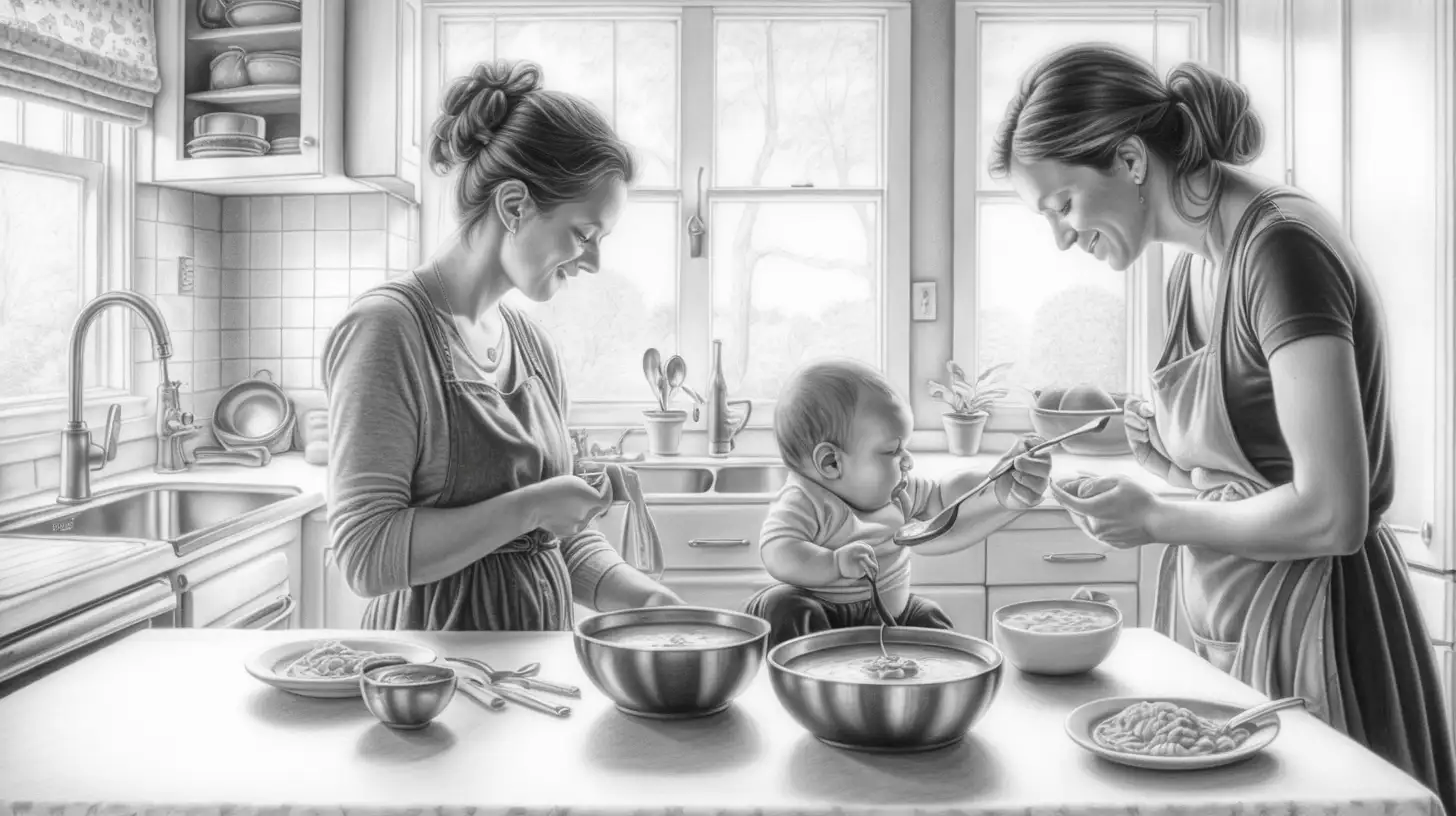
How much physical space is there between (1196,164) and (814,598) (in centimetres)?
88

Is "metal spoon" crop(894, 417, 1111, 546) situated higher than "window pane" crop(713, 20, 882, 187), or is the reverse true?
"window pane" crop(713, 20, 882, 187)

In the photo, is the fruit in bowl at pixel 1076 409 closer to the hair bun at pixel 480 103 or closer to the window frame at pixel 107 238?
the hair bun at pixel 480 103

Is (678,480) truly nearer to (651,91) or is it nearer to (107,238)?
(651,91)

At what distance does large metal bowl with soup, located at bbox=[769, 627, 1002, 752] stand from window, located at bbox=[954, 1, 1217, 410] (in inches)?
116

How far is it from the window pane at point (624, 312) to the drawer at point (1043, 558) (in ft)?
4.65

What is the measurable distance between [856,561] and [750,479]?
224 centimetres

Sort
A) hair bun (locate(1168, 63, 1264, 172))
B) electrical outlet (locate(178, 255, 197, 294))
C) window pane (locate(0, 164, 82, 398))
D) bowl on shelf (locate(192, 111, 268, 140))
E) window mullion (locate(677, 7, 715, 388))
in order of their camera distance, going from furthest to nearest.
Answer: window mullion (locate(677, 7, 715, 388)) → electrical outlet (locate(178, 255, 197, 294)) → bowl on shelf (locate(192, 111, 268, 140)) → window pane (locate(0, 164, 82, 398)) → hair bun (locate(1168, 63, 1264, 172))

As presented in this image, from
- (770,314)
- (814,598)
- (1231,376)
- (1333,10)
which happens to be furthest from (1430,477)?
(770,314)

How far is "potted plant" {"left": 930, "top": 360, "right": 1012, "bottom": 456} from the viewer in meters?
4.03

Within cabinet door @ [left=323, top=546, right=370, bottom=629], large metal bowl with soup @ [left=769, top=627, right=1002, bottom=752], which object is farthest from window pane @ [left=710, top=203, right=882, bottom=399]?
large metal bowl with soup @ [left=769, top=627, right=1002, bottom=752]

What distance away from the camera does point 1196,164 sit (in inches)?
70.5

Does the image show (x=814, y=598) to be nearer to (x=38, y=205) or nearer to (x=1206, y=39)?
(x=38, y=205)

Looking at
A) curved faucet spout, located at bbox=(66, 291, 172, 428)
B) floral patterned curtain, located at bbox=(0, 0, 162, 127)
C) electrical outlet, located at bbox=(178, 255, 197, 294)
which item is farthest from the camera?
electrical outlet, located at bbox=(178, 255, 197, 294)

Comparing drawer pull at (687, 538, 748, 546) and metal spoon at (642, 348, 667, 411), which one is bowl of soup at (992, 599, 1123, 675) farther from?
metal spoon at (642, 348, 667, 411)
